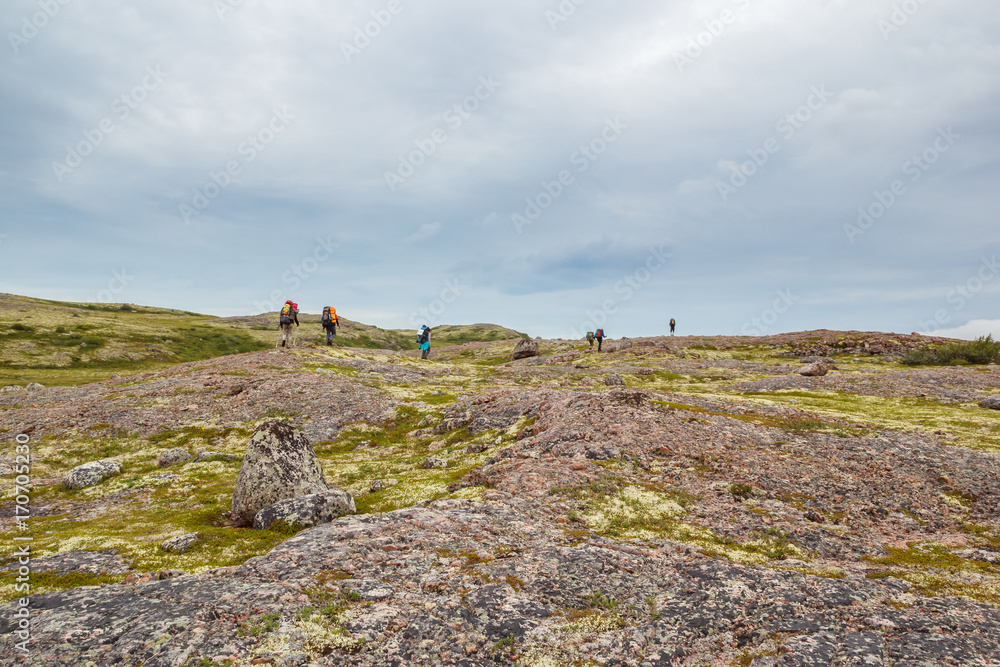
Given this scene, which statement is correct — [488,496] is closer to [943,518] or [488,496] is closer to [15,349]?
[943,518]

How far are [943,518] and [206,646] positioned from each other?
2915 centimetres

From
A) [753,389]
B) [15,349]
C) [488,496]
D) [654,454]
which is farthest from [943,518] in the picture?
[15,349]

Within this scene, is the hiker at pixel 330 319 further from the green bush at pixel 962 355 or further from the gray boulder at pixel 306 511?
the green bush at pixel 962 355

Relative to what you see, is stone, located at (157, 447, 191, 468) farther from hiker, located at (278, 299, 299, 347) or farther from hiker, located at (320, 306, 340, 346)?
hiker, located at (320, 306, 340, 346)

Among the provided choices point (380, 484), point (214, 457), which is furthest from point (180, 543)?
point (214, 457)

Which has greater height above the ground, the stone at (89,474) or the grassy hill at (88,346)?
the grassy hill at (88,346)

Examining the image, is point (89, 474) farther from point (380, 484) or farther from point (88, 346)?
point (88, 346)

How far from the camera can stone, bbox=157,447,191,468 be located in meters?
33.6

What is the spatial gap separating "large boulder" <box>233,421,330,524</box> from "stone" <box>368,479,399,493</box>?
2.73 meters

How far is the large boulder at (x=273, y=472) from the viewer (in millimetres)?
21859

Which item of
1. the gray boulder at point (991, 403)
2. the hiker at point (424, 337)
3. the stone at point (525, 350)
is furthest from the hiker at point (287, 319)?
the gray boulder at point (991, 403)

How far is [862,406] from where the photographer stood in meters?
46.4

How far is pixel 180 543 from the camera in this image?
58.0ft

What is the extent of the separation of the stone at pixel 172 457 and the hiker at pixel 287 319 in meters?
38.2
